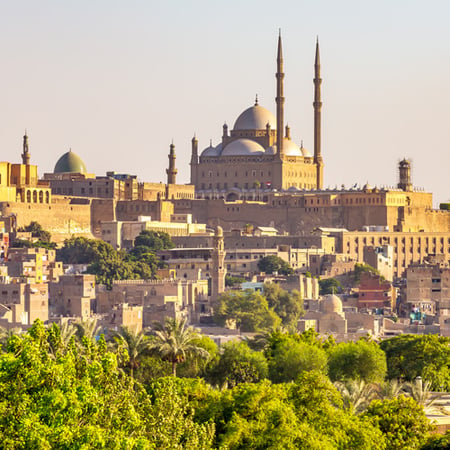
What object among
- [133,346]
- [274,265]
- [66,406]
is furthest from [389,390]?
[274,265]

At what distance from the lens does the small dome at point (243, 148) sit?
108 m

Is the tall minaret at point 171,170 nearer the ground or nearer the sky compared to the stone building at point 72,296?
nearer the sky

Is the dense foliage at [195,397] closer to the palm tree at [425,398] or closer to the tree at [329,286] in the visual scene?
the palm tree at [425,398]

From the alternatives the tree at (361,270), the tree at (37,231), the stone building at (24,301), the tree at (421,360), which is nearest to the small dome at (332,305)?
the stone building at (24,301)

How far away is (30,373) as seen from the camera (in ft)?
72.9

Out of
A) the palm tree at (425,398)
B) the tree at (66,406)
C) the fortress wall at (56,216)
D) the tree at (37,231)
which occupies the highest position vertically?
the fortress wall at (56,216)

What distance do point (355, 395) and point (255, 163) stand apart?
7252 centimetres

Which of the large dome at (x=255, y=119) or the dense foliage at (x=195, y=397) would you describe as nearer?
the dense foliage at (x=195, y=397)

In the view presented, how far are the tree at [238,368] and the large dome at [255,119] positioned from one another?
67.7 metres

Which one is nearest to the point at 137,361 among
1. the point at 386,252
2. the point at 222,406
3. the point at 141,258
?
the point at 222,406

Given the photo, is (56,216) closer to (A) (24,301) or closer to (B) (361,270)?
(B) (361,270)

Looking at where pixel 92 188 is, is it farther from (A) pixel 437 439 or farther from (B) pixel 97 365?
(B) pixel 97 365

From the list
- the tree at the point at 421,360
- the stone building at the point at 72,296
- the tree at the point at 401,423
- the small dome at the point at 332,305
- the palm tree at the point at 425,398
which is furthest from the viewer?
the stone building at the point at 72,296

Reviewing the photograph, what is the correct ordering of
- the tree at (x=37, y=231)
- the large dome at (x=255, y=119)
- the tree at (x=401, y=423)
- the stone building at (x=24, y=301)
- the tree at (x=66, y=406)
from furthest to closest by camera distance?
the large dome at (x=255, y=119)
the tree at (x=37, y=231)
the stone building at (x=24, y=301)
the tree at (x=401, y=423)
the tree at (x=66, y=406)
